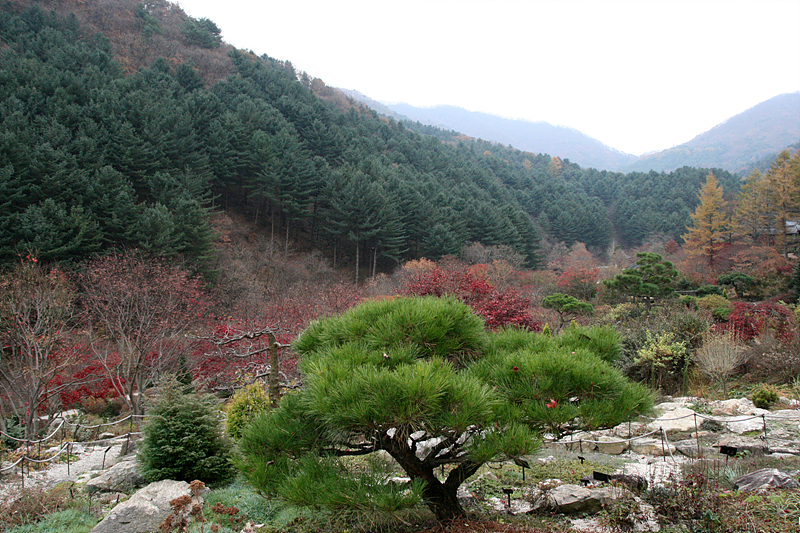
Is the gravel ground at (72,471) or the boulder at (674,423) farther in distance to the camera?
the boulder at (674,423)

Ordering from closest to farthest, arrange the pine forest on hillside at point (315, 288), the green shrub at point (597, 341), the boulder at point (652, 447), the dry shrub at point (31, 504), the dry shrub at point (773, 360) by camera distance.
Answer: the pine forest on hillside at point (315, 288) → the green shrub at point (597, 341) → the dry shrub at point (31, 504) → the boulder at point (652, 447) → the dry shrub at point (773, 360)

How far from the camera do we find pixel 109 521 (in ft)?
13.4

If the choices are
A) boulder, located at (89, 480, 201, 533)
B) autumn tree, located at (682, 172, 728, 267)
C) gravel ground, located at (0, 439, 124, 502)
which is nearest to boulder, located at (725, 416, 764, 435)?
boulder, located at (89, 480, 201, 533)

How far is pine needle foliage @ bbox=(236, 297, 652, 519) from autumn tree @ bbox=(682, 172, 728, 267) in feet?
122

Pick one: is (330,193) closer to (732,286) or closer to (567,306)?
(567,306)

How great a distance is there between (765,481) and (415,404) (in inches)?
171

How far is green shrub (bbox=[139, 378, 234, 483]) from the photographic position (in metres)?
5.61

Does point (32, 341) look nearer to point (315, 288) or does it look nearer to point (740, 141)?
point (315, 288)

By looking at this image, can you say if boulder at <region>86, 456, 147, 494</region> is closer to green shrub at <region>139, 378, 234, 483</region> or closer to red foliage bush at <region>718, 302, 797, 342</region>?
green shrub at <region>139, 378, 234, 483</region>

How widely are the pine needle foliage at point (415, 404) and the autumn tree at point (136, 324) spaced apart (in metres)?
8.70

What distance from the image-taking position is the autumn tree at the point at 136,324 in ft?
35.7

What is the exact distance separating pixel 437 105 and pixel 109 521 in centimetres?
20187

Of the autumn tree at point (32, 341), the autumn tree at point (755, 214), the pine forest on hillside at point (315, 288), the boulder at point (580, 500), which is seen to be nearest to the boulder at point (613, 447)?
the pine forest on hillside at point (315, 288)

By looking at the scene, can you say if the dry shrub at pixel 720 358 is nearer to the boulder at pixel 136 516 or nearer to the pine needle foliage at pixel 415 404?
the pine needle foliage at pixel 415 404
